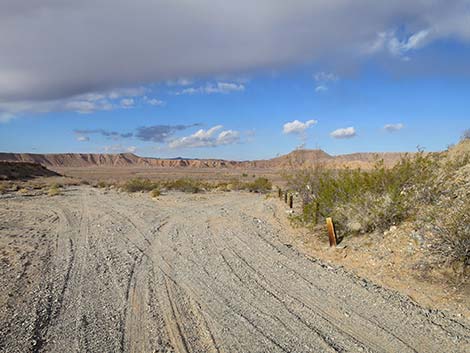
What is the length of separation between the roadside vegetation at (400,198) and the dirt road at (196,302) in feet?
5.79

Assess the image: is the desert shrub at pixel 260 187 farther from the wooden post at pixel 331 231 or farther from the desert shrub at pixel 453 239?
the desert shrub at pixel 453 239

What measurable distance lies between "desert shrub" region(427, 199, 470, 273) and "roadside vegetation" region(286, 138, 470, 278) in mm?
21

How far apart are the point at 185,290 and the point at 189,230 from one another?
7.18 metres

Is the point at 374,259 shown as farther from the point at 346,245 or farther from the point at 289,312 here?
the point at 289,312

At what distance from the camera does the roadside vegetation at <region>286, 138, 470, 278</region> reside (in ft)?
29.9

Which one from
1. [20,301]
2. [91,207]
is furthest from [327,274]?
[91,207]

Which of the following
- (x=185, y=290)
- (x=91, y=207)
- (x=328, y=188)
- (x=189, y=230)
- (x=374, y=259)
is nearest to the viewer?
(x=185, y=290)

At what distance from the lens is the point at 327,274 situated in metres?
9.43

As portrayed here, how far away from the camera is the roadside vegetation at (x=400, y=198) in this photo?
9.10 metres

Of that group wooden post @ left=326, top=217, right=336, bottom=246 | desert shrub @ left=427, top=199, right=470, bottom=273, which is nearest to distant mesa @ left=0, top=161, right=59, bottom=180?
wooden post @ left=326, top=217, right=336, bottom=246

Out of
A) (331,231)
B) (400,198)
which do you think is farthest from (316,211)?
(400,198)

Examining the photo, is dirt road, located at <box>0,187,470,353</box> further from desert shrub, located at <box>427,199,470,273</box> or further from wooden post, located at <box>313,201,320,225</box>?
desert shrub, located at <box>427,199,470,273</box>

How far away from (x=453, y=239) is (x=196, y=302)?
5265mm

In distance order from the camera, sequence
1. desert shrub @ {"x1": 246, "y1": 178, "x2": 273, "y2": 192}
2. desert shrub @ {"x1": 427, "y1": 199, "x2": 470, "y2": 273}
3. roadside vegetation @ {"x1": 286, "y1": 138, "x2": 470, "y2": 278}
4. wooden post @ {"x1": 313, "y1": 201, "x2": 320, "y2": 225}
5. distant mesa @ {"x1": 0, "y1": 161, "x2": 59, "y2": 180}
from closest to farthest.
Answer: desert shrub @ {"x1": 427, "y1": 199, "x2": 470, "y2": 273} < roadside vegetation @ {"x1": 286, "y1": 138, "x2": 470, "y2": 278} < wooden post @ {"x1": 313, "y1": 201, "x2": 320, "y2": 225} < desert shrub @ {"x1": 246, "y1": 178, "x2": 273, "y2": 192} < distant mesa @ {"x1": 0, "y1": 161, "x2": 59, "y2": 180}
